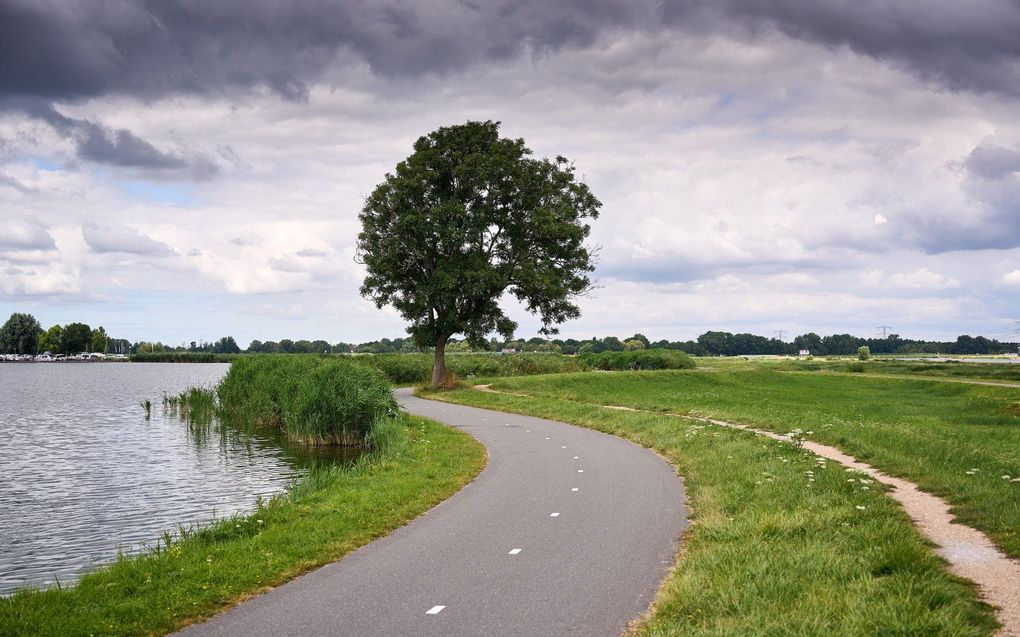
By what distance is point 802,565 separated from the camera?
27.8ft

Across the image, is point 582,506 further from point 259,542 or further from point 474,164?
point 474,164

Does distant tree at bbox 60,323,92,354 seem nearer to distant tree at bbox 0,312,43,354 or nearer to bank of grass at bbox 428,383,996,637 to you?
distant tree at bbox 0,312,43,354

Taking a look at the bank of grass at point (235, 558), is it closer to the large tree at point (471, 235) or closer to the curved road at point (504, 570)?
the curved road at point (504, 570)

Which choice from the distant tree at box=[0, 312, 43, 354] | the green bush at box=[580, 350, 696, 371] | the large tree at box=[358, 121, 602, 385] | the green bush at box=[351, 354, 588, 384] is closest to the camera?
the large tree at box=[358, 121, 602, 385]

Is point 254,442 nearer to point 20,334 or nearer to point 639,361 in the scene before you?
point 639,361

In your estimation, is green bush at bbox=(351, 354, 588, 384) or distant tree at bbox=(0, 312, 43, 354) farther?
distant tree at bbox=(0, 312, 43, 354)

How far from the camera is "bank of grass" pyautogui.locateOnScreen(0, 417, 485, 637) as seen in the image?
772 cm

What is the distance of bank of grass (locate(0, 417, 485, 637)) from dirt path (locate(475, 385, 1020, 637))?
7590mm

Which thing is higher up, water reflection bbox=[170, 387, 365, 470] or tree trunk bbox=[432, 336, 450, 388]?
tree trunk bbox=[432, 336, 450, 388]

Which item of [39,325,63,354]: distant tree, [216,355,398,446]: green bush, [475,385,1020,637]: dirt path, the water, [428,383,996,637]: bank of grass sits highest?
[39,325,63,354]: distant tree

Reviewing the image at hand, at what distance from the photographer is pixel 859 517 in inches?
421

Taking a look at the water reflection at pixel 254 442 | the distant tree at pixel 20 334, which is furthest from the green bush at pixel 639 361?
the distant tree at pixel 20 334

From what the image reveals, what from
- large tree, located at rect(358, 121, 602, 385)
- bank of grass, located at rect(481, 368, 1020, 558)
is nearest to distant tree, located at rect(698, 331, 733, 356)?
bank of grass, located at rect(481, 368, 1020, 558)

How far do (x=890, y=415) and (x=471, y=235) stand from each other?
2402cm
